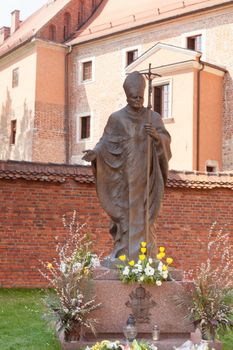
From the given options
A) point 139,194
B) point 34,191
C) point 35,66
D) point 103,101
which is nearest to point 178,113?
point 103,101

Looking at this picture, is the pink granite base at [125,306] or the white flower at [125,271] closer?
the white flower at [125,271]

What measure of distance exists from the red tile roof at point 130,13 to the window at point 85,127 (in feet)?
11.9

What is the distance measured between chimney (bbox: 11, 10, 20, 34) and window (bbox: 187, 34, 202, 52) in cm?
1470

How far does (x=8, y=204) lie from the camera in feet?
42.3

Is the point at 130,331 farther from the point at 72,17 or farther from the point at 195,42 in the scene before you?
the point at 72,17

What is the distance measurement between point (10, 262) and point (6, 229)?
2.19ft

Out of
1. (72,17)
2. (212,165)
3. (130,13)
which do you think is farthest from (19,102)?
(212,165)

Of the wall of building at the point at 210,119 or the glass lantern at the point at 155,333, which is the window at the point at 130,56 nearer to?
the wall of building at the point at 210,119

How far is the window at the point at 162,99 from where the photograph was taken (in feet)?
80.3

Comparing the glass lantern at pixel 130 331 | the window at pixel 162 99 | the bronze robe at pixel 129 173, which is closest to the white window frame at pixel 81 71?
the window at pixel 162 99

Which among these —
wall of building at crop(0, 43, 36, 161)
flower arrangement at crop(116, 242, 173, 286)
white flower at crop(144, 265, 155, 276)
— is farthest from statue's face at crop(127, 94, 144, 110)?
wall of building at crop(0, 43, 36, 161)

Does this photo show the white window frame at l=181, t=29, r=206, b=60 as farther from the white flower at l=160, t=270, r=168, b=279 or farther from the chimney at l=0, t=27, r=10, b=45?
the white flower at l=160, t=270, r=168, b=279

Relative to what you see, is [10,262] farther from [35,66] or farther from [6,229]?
[35,66]

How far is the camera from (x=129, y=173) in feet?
23.8
